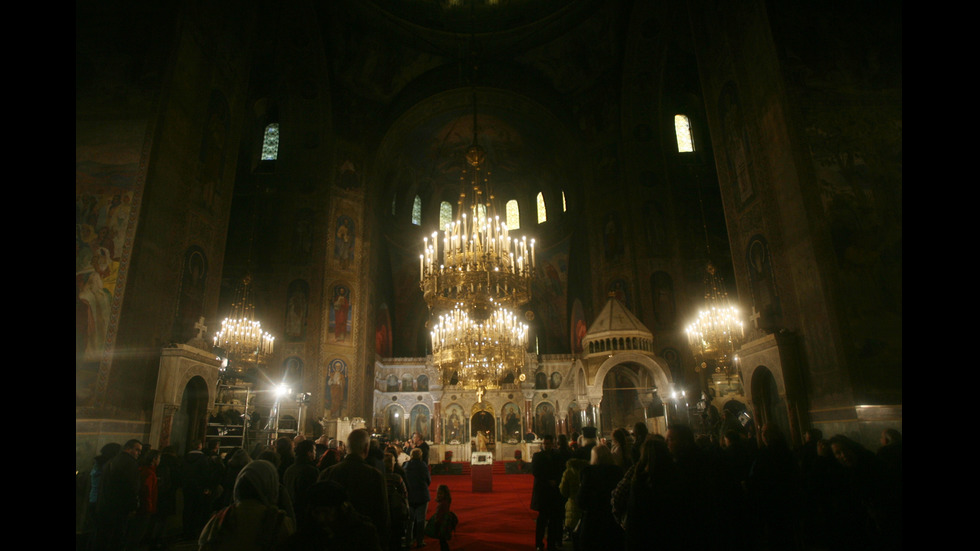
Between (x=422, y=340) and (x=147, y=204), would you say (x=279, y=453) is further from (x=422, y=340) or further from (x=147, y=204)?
(x=422, y=340)

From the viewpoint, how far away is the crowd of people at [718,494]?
2.83 m

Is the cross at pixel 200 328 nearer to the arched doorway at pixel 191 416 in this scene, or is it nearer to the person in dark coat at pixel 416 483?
the arched doorway at pixel 191 416

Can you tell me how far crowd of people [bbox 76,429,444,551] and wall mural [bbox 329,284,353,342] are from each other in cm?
873

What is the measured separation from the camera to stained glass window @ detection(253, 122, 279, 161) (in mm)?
19344

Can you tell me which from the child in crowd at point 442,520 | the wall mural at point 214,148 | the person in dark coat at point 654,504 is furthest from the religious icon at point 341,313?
the person in dark coat at point 654,504

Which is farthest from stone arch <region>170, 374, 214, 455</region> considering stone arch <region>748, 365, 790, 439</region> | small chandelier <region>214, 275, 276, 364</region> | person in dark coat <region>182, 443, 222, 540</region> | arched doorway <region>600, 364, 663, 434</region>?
arched doorway <region>600, 364, 663, 434</region>

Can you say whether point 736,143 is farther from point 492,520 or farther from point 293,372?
point 293,372

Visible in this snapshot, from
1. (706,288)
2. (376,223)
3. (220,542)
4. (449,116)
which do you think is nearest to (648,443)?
(220,542)

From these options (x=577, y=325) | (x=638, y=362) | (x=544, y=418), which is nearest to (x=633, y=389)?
(x=638, y=362)

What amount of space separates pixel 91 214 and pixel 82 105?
2203mm

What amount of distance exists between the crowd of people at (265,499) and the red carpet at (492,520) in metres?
0.80

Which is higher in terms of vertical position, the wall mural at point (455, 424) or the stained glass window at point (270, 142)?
the stained glass window at point (270, 142)

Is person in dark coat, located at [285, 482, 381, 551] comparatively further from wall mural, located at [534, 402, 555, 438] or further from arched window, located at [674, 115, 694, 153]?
wall mural, located at [534, 402, 555, 438]

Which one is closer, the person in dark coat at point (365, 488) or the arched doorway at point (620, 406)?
the person in dark coat at point (365, 488)
